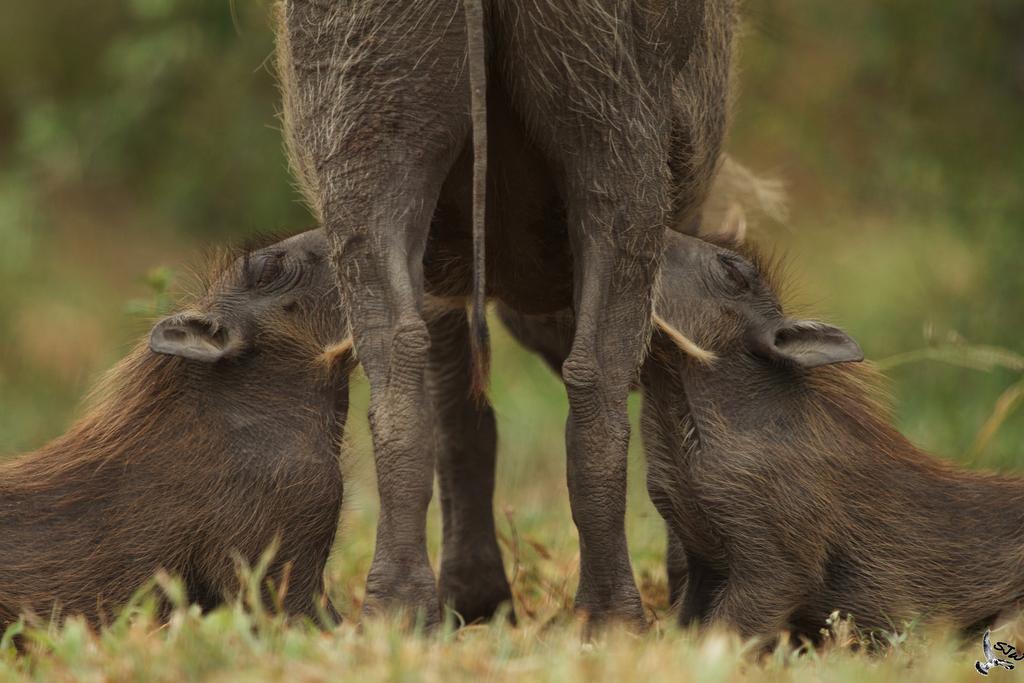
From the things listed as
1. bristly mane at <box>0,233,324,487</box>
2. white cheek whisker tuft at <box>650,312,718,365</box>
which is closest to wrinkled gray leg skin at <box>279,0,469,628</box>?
bristly mane at <box>0,233,324,487</box>

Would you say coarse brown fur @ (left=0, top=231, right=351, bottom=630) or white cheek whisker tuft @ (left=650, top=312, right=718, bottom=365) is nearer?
coarse brown fur @ (left=0, top=231, right=351, bottom=630)

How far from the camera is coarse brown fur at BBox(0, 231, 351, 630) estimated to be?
450 centimetres

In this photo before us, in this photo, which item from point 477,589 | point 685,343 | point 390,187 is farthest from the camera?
point 477,589

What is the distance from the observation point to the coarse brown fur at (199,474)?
177 inches

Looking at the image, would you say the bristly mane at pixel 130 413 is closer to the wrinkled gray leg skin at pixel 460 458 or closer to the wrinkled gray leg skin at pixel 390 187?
the wrinkled gray leg skin at pixel 390 187

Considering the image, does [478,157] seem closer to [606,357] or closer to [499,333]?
[606,357]

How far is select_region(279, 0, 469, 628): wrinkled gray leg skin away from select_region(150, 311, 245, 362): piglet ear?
59 cm

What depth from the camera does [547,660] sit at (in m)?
3.46

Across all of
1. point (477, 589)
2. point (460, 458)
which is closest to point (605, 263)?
point (460, 458)

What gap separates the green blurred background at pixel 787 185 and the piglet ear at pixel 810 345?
1330mm

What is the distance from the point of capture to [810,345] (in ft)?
15.8

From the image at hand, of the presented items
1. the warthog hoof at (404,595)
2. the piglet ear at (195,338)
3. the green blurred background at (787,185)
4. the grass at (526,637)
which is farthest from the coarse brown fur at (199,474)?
the green blurred background at (787,185)

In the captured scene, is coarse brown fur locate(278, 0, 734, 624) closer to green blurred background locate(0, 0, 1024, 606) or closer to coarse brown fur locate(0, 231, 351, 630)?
coarse brown fur locate(0, 231, 351, 630)

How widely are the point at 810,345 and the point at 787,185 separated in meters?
4.56
